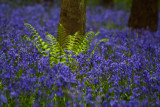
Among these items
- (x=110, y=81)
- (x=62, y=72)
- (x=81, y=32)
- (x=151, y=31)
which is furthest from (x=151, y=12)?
(x=62, y=72)

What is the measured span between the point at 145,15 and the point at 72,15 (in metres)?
4.33

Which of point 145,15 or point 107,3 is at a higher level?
point 107,3

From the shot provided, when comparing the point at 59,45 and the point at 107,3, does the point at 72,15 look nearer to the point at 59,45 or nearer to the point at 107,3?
the point at 59,45

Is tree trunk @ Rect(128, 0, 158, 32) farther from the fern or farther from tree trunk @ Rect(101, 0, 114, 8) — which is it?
tree trunk @ Rect(101, 0, 114, 8)

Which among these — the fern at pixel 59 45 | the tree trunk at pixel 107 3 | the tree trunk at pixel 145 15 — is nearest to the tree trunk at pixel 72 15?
the fern at pixel 59 45

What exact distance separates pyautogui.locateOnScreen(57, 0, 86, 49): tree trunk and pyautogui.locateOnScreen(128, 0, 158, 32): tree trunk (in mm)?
3925

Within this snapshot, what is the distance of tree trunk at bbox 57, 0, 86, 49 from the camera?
5.54m

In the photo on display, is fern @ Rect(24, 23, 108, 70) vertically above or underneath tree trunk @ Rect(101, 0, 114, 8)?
underneath

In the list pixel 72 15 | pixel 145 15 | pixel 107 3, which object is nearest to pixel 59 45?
pixel 72 15

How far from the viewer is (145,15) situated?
8922 millimetres

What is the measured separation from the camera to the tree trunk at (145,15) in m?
8.93

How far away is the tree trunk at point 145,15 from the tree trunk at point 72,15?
3925 mm

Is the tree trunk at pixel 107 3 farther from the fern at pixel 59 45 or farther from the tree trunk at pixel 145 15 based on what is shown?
the fern at pixel 59 45

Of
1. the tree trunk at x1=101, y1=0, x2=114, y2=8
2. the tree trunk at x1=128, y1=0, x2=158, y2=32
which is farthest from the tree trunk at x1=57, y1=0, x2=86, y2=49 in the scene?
the tree trunk at x1=101, y1=0, x2=114, y2=8
